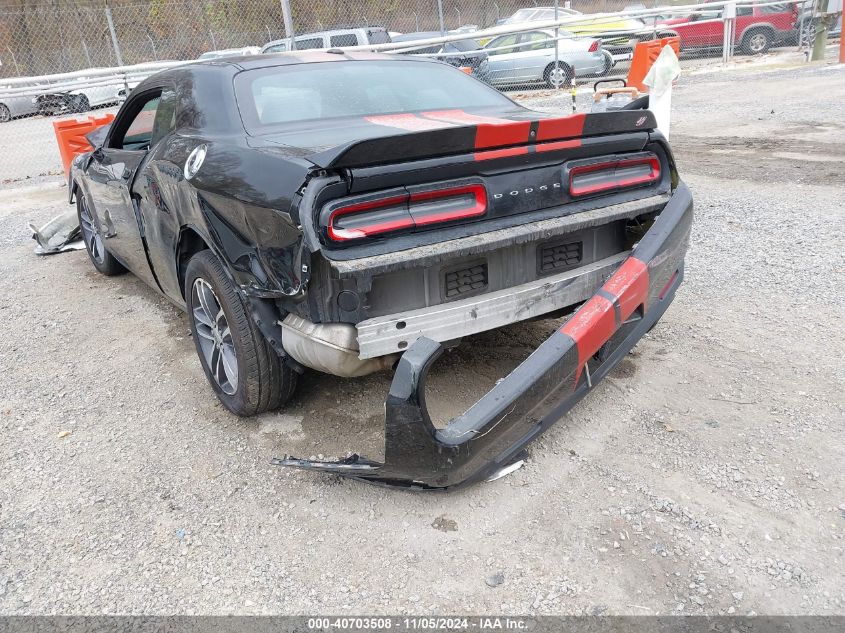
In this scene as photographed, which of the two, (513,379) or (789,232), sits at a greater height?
(513,379)

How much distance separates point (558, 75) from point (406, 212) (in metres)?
14.1

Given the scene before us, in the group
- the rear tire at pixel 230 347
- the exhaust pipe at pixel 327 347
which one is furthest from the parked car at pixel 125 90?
the exhaust pipe at pixel 327 347

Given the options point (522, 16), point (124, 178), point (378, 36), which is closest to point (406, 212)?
point (124, 178)

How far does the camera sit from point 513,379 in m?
2.51

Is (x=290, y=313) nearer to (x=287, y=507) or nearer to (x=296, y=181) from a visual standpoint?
(x=296, y=181)

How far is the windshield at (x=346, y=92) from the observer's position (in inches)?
132

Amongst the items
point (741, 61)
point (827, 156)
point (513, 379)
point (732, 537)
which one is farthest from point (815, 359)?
point (741, 61)

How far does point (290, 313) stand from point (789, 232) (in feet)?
13.5

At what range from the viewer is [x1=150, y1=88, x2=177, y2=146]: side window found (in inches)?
146

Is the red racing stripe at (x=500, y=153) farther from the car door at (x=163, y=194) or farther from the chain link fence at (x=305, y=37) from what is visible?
the chain link fence at (x=305, y=37)

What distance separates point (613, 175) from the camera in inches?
123

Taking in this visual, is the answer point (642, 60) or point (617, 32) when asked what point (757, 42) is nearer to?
point (617, 32)

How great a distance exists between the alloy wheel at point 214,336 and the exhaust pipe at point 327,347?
0.45m

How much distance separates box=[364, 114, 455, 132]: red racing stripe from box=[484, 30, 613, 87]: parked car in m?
12.9
